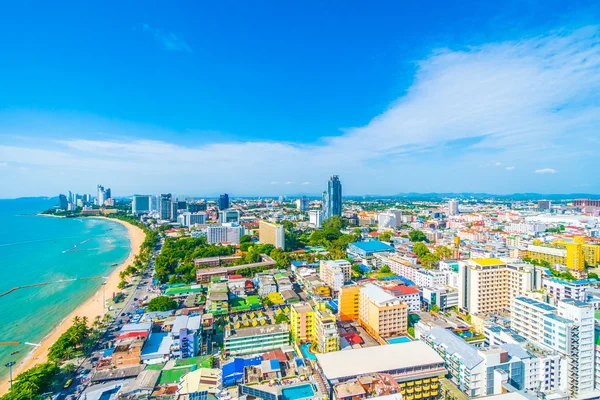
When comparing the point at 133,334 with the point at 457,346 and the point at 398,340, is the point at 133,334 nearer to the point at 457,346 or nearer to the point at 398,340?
the point at 398,340

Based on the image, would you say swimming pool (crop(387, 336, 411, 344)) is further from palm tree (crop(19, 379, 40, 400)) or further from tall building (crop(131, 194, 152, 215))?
tall building (crop(131, 194, 152, 215))

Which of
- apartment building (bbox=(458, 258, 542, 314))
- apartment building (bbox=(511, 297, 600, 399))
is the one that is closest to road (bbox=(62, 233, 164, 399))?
apartment building (bbox=(511, 297, 600, 399))

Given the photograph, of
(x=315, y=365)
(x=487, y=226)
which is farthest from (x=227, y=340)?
(x=487, y=226)

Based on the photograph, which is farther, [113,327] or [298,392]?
[113,327]

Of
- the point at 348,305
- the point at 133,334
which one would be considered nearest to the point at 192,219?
the point at 133,334

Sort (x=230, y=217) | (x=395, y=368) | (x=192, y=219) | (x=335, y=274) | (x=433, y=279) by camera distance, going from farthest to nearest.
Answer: (x=230, y=217) < (x=192, y=219) < (x=335, y=274) < (x=433, y=279) < (x=395, y=368)
